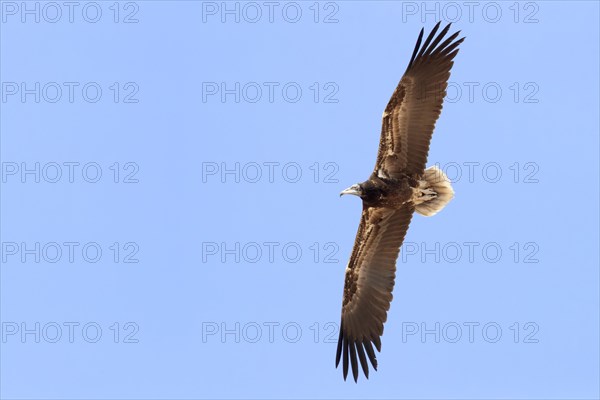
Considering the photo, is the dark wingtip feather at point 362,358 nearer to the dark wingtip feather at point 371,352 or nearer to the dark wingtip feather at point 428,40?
the dark wingtip feather at point 371,352

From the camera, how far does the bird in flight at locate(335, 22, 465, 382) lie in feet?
62.8

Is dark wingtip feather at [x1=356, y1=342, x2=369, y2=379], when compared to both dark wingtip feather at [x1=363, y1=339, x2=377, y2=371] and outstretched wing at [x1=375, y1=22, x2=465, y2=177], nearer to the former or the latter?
dark wingtip feather at [x1=363, y1=339, x2=377, y2=371]

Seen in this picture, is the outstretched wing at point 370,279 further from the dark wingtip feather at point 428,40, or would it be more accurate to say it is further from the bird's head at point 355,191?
the dark wingtip feather at point 428,40

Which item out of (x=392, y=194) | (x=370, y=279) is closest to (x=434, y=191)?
(x=392, y=194)

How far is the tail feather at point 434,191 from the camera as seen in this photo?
19.8m

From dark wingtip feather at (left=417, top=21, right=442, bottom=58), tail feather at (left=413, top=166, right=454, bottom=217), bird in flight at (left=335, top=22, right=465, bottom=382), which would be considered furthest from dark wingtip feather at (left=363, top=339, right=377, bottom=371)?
dark wingtip feather at (left=417, top=21, right=442, bottom=58)

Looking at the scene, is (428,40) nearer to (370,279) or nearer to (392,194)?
(392,194)

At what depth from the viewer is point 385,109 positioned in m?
19.2

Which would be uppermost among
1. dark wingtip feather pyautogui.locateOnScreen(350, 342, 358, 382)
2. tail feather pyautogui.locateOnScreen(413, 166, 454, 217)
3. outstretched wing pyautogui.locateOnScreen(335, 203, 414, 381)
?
tail feather pyautogui.locateOnScreen(413, 166, 454, 217)

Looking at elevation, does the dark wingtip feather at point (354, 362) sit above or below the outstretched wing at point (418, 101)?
below

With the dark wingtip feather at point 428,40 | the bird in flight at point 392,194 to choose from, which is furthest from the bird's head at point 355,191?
the dark wingtip feather at point 428,40

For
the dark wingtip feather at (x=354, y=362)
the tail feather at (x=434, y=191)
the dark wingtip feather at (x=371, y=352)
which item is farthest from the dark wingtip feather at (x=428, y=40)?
the dark wingtip feather at (x=354, y=362)

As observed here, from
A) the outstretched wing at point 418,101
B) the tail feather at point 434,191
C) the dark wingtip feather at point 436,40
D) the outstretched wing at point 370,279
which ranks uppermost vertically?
the dark wingtip feather at point 436,40

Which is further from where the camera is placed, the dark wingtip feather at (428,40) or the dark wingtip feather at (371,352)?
the dark wingtip feather at (371,352)
